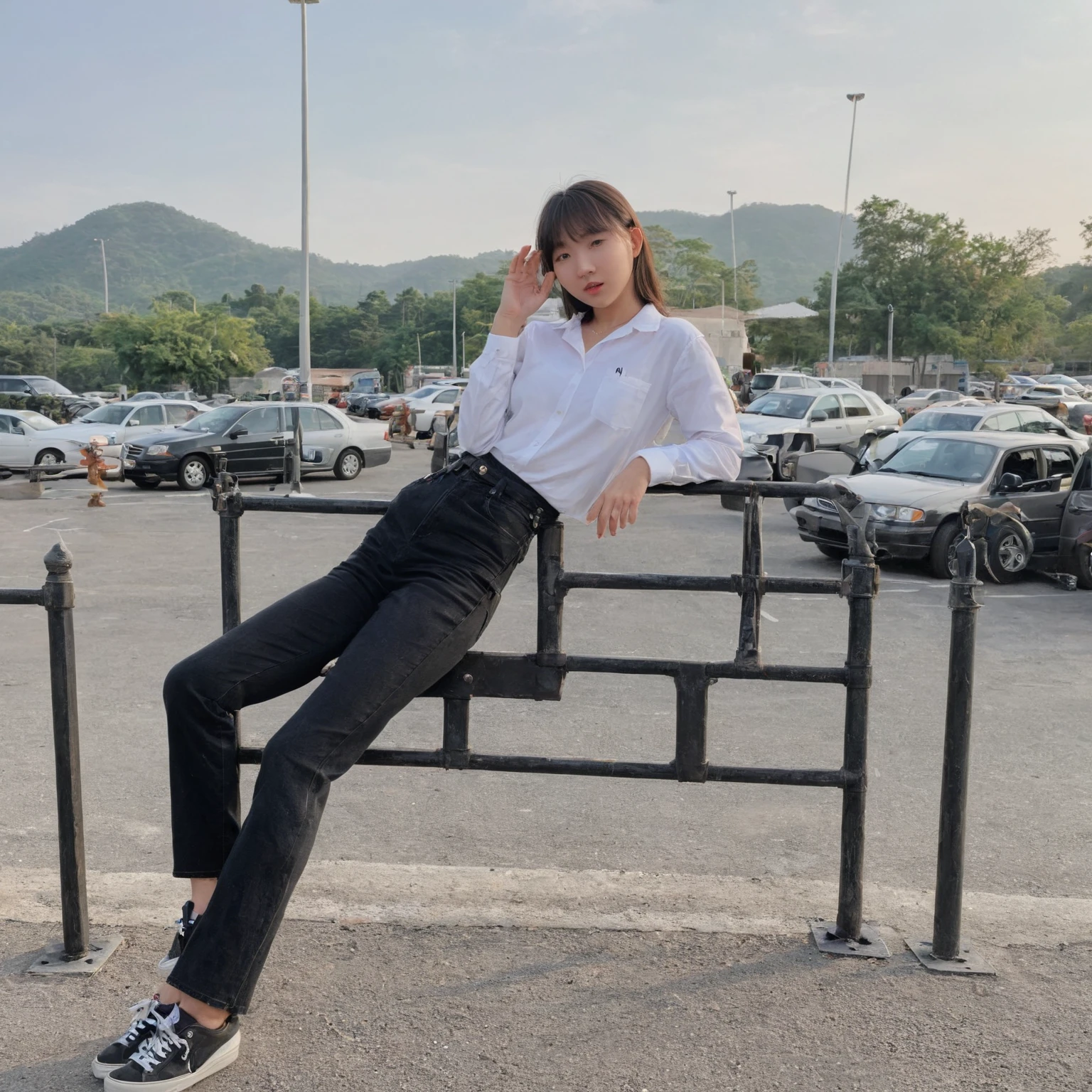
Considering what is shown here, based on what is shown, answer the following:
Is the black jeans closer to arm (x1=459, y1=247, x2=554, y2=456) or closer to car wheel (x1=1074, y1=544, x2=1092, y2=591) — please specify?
arm (x1=459, y1=247, x2=554, y2=456)

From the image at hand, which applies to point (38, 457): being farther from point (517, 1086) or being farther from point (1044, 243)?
point (1044, 243)

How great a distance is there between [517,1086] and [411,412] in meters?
33.1

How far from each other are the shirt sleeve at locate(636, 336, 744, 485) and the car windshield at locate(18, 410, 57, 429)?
20.9m

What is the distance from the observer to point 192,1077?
231cm

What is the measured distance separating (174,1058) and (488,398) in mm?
1576

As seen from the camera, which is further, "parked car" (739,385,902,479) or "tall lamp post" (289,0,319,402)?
"tall lamp post" (289,0,319,402)

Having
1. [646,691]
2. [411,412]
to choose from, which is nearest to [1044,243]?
[411,412]

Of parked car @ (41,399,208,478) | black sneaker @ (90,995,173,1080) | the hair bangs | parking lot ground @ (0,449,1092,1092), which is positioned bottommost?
parking lot ground @ (0,449,1092,1092)

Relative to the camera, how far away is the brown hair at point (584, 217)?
9.05 feet

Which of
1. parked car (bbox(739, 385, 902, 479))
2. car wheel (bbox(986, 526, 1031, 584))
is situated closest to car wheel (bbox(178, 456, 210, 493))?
parked car (bbox(739, 385, 902, 479))

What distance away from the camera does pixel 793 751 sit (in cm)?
526

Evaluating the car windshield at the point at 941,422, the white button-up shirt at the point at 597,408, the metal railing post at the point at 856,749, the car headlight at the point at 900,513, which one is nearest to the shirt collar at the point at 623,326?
the white button-up shirt at the point at 597,408

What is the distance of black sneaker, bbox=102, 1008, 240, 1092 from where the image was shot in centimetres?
227

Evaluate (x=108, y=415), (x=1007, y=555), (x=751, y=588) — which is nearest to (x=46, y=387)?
(x=108, y=415)
